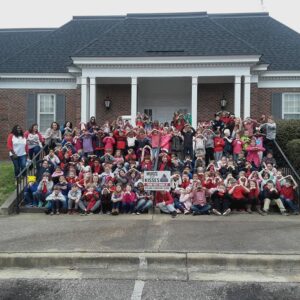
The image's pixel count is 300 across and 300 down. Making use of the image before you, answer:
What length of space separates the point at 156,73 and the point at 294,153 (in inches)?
277

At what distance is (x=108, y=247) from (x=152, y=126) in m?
7.64

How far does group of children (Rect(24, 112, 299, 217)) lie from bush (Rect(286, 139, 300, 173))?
0.63 meters

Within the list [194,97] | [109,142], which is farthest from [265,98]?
[109,142]

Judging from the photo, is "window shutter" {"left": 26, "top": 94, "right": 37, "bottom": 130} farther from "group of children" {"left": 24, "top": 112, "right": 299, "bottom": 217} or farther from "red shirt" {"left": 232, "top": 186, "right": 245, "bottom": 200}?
"red shirt" {"left": 232, "top": 186, "right": 245, "bottom": 200}

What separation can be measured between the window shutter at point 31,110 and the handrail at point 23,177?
6.07 meters

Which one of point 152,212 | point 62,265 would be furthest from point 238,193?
point 62,265

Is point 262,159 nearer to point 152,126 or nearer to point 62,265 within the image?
point 152,126

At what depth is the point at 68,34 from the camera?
21.3 meters

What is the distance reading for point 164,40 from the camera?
1748 cm

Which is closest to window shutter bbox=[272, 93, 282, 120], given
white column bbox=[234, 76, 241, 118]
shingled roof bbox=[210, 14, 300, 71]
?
shingled roof bbox=[210, 14, 300, 71]

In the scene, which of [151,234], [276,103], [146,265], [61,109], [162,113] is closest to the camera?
[146,265]

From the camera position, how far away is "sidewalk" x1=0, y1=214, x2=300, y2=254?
675 centimetres

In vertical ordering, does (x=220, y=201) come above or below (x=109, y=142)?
below

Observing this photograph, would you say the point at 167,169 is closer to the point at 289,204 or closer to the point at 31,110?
the point at 289,204
